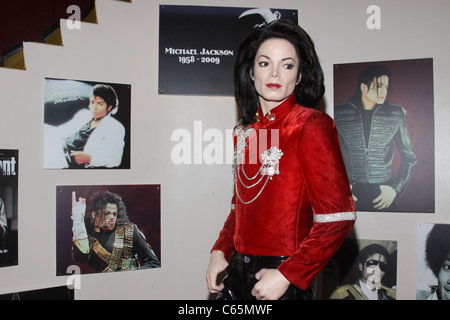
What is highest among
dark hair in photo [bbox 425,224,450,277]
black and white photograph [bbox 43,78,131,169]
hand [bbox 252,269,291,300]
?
black and white photograph [bbox 43,78,131,169]

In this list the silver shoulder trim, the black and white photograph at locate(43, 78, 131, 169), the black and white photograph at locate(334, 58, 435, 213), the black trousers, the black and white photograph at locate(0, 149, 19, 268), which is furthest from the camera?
the black and white photograph at locate(334, 58, 435, 213)

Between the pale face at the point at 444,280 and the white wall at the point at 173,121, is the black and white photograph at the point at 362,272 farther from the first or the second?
the pale face at the point at 444,280

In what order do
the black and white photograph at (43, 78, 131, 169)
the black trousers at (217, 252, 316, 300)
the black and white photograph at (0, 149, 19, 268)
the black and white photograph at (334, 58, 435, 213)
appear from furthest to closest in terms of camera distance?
the black and white photograph at (334, 58, 435, 213) → the black and white photograph at (43, 78, 131, 169) → the black and white photograph at (0, 149, 19, 268) → the black trousers at (217, 252, 316, 300)

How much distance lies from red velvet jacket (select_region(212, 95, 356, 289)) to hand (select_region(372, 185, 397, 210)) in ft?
3.37

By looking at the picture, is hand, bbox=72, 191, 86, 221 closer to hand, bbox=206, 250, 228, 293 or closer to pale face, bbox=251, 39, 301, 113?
hand, bbox=206, 250, 228, 293

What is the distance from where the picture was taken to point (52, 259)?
6.49 ft

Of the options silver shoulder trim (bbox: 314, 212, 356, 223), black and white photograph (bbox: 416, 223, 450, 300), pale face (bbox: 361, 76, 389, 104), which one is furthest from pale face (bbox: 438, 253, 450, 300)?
silver shoulder trim (bbox: 314, 212, 356, 223)

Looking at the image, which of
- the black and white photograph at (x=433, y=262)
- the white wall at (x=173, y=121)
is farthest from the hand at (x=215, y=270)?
the black and white photograph at (x=433, y=262)

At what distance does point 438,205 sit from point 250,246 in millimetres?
1295

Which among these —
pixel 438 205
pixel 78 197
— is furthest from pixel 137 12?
pixel 438 205

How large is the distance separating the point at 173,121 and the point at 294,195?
3.64 feet

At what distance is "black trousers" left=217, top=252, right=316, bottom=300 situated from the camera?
120cm

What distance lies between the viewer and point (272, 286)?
43.7 inches

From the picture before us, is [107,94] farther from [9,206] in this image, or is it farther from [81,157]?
[9,206]
